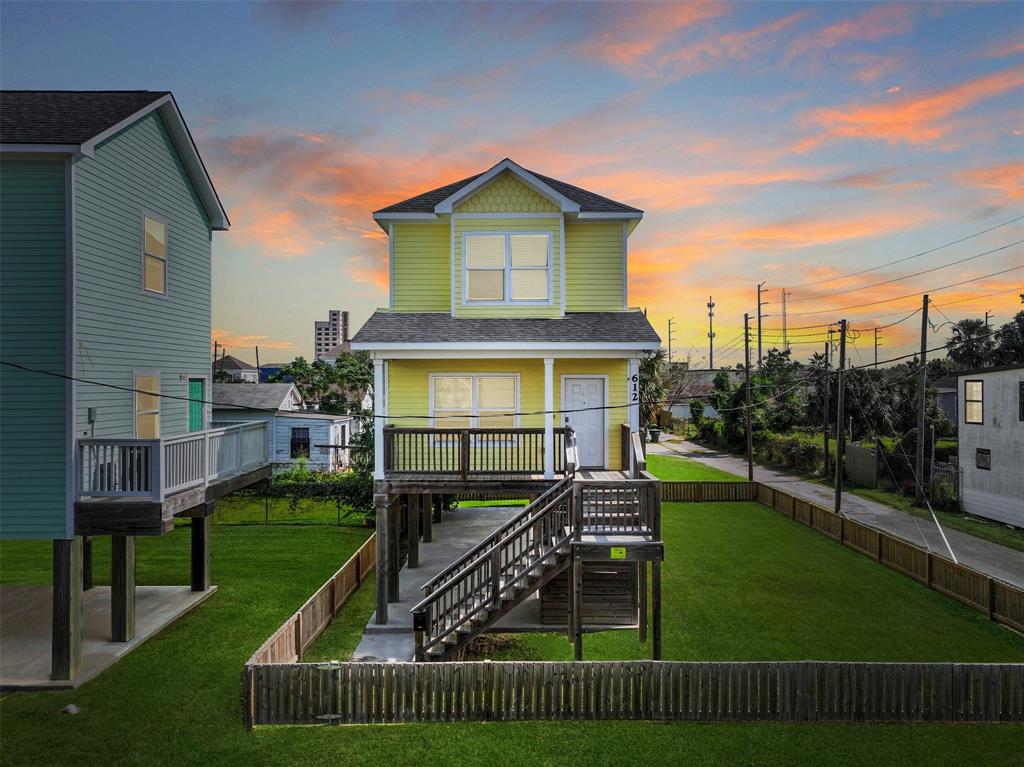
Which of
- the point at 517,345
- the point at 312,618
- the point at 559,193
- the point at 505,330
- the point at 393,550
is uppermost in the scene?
the point at 559,193

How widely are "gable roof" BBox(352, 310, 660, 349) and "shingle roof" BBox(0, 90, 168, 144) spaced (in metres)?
6.41

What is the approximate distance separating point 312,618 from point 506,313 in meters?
8.64

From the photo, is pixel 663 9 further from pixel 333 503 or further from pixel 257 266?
pixel 333 503

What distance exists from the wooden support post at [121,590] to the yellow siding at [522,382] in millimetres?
6455

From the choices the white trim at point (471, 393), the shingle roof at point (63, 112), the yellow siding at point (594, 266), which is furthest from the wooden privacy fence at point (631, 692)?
the shingle roof at point (63, 112)

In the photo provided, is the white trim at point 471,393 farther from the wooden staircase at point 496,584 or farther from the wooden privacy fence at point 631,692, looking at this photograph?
the wooden privacy fence at point 631,692

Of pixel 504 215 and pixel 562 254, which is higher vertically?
pixel 504 215

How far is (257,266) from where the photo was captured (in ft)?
92.8

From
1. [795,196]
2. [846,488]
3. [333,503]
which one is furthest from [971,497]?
[333,503]

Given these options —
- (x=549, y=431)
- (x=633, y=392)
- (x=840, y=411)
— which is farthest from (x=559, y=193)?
(x=840, y=411)

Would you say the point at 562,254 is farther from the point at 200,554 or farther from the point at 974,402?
the point at 974,402

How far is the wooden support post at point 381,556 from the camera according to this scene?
46.0 feet

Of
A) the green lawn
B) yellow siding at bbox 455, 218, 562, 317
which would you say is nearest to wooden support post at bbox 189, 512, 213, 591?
the green lawn

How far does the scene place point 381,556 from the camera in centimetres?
1410
